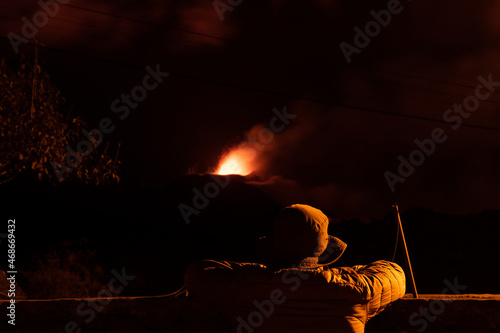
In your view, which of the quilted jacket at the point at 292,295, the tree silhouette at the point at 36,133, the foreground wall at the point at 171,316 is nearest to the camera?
the quilted jacket at the point at 292,295

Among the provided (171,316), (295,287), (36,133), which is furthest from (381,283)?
(36,133)

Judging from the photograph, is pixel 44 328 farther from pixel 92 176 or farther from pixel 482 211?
pixel 482 211

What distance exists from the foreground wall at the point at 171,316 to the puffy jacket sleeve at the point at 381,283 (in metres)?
0.42

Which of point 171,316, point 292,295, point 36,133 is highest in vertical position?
point 36,133

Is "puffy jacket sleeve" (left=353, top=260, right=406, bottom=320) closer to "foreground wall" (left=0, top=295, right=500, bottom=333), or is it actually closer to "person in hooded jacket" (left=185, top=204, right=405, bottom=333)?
"person in hooded jacket" (left=185, top=204, right=405, bottom=333)

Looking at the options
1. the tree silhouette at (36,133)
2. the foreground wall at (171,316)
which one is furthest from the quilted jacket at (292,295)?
the tree silhouette at (36,133)

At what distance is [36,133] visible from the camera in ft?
26.1

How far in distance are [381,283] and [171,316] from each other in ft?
3.31

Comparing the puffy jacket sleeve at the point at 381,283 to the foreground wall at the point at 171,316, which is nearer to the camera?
the puffy jacket sleeve at the point at 381,283

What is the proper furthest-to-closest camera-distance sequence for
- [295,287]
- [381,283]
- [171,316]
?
[171,316] → [381,283] → [295,287]

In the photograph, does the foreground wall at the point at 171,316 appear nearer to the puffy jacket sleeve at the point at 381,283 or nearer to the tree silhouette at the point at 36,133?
the puffy jacket sleeve at the point at 381,283

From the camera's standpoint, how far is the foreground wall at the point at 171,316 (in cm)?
247

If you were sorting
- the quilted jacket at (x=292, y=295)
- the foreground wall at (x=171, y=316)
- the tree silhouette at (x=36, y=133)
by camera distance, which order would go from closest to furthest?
the quilted jacket at (x=292, y=295), the foreground wall at (x=171, y=316), the tree silhouette at (x=36, y=133)

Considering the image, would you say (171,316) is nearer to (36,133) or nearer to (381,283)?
(381,283)
